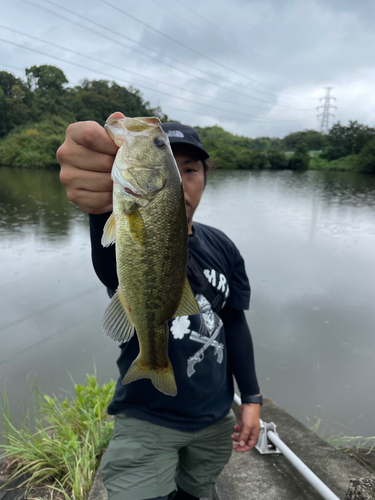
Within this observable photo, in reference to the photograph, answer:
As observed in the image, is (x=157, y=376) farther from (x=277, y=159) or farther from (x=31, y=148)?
(x=277, y=159)

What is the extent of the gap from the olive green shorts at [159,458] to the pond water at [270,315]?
2215 millimetres

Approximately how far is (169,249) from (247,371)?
1.21 metres

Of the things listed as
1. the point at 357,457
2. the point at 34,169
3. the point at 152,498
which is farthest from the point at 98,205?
the point at 34,169

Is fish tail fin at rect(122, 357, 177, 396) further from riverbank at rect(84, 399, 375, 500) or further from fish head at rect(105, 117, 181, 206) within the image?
riverbank at rect(84, 399, 375, 500)

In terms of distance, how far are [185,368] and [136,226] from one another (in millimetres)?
881

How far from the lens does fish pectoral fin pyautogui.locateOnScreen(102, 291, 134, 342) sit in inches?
47.0

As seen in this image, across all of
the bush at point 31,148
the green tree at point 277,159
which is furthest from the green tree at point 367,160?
the bush at point 31,148

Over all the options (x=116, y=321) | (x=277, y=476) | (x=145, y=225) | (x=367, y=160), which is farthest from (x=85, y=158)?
(x=367, y=160)

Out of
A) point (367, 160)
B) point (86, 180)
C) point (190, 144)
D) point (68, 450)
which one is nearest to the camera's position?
point (86, 180)

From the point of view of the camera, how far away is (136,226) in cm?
107

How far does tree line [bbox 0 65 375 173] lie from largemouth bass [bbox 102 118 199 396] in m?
31.1

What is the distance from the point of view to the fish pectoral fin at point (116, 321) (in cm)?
119

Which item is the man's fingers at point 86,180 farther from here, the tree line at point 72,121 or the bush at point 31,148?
the bush at point 31,148

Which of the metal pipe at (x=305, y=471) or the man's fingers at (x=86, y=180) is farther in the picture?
the metal pipe at (x=305, y=471)
